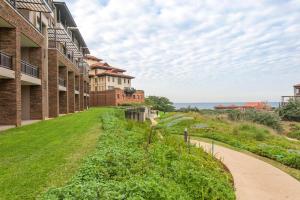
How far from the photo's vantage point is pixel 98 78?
68188 mm

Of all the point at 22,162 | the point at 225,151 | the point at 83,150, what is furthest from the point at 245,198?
the point at 225,151

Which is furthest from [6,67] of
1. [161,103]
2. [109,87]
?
[161,103]

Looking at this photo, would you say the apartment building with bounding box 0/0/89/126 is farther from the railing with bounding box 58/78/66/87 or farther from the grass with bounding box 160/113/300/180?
the grass with bounding box 160/113/300/180

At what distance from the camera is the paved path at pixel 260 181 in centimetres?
841

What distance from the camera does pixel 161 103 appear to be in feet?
243

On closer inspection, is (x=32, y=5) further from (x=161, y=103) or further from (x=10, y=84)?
(x=161, y=103)

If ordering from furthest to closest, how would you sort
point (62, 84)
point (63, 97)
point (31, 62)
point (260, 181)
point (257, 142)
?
point (63, 97)
point (62, 84)
point (31, 62)
point (257, 142)
point (260, 181)

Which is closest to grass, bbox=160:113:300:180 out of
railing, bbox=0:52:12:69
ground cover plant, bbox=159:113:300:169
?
ground cover plant, bbox=159:113:300:169

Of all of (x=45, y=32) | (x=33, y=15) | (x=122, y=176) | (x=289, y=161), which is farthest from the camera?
(x=45, y=32)

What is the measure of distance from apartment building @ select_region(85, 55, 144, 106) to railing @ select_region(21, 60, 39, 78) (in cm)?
3386

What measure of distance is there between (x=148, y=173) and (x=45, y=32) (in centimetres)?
2449

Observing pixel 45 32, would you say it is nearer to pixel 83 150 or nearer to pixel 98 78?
pixel 83 150

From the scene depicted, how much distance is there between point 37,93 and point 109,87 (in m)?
43.9

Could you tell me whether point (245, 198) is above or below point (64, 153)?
below
